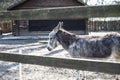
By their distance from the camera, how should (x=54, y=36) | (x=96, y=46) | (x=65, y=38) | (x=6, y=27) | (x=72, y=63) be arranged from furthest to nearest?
(x=6, y=27), (x=54, y=36), (x=65, y=38), (x=96, y=46), (x=72, y=63)

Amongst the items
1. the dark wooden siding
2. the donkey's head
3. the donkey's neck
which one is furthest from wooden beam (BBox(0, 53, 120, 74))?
the dark wooden siding

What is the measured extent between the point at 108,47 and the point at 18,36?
20258 mm

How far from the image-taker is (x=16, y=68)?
27.0ft

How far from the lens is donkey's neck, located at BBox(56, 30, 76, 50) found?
6.36 m

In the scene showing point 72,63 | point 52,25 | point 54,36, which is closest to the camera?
point 72,63

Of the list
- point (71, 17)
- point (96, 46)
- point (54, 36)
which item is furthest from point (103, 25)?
point (71, 17)

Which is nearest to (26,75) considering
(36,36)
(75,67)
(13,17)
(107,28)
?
(13,17)

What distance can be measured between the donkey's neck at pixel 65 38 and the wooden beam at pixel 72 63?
286 cm

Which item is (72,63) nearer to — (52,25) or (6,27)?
(52,25)

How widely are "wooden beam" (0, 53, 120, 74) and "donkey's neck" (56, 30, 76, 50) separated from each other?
9.37ft

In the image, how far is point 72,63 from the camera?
2.89m

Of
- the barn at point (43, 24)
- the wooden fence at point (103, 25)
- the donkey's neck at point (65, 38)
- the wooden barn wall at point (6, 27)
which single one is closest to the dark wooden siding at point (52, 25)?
the barn at point (43, 24)

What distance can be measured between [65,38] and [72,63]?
3597 mm

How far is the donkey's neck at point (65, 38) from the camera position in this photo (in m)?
6.36
